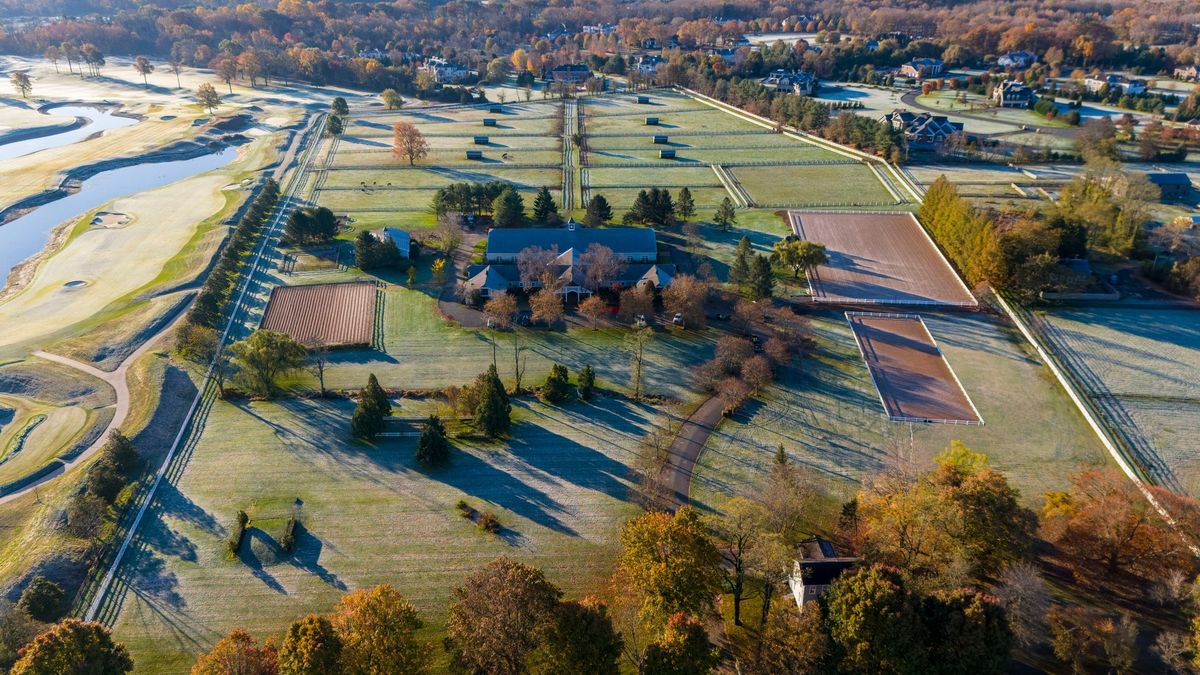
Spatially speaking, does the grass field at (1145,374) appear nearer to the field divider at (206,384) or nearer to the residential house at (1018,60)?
the field divider at (206,384)

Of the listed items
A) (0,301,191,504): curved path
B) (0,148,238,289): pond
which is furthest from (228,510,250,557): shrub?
(0,148,238,289): pond

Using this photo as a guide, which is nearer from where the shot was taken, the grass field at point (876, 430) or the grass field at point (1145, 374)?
the grass field at point (876, 430)

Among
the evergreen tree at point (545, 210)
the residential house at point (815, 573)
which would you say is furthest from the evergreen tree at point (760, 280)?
the residential house at point (815, 573)

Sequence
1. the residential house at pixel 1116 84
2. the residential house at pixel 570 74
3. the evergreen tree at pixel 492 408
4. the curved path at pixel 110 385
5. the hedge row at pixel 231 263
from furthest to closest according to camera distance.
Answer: the residential house at pixel 570 74
the residential house at pixel 1116 84
the hedge row at pixel 231 263
the evergreen tree at pixel 492 408
the curved path at pixel 110 385

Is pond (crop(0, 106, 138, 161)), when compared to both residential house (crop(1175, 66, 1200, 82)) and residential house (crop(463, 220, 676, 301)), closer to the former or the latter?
residential house (crop(463, 220, 676, 301))

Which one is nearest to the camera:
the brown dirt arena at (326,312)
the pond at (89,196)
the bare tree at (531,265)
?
the brown dirt arena at (326,312)

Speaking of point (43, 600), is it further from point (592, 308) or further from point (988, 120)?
point (988, 120)

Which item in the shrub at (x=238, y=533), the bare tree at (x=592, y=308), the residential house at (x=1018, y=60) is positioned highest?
the residential house at (x=1018, y=60)
